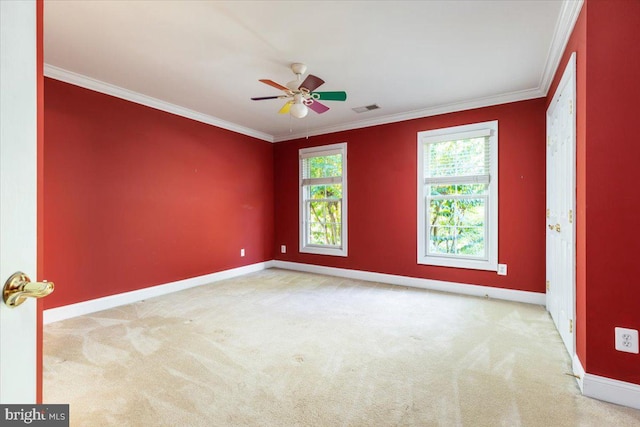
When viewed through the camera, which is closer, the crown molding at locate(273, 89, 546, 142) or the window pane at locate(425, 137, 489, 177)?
the crown molding at locate(273, 89, 546, 142)

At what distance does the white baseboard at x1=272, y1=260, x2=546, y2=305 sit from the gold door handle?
424 cm

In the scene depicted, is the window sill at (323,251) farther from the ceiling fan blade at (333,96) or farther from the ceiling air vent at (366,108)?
the ceiling fan blade at (333,96)

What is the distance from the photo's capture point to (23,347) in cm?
65

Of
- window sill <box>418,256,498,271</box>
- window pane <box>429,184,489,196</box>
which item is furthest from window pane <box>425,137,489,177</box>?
window sill <box>418,256,498,271</box>

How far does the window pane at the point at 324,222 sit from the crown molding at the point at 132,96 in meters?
1.75

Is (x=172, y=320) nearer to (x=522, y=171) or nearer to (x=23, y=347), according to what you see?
(x=23, y=347)

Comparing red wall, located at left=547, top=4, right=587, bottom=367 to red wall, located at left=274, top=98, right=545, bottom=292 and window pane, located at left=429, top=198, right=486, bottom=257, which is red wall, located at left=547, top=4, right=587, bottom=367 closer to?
red wall, located at left=274, top=98, right=545, bottom=292

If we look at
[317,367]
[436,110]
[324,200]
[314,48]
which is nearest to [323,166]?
[324,200]

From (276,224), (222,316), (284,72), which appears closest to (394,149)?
(284,72)

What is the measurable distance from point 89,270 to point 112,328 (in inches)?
32.9

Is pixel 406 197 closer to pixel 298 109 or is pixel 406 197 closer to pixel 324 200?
pixel 324 200

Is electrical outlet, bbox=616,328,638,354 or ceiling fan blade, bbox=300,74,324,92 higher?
ceiling fan blade, bbox=300,74,324,92

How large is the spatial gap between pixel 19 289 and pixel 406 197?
4.22m

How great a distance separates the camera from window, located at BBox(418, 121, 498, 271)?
151 inches
